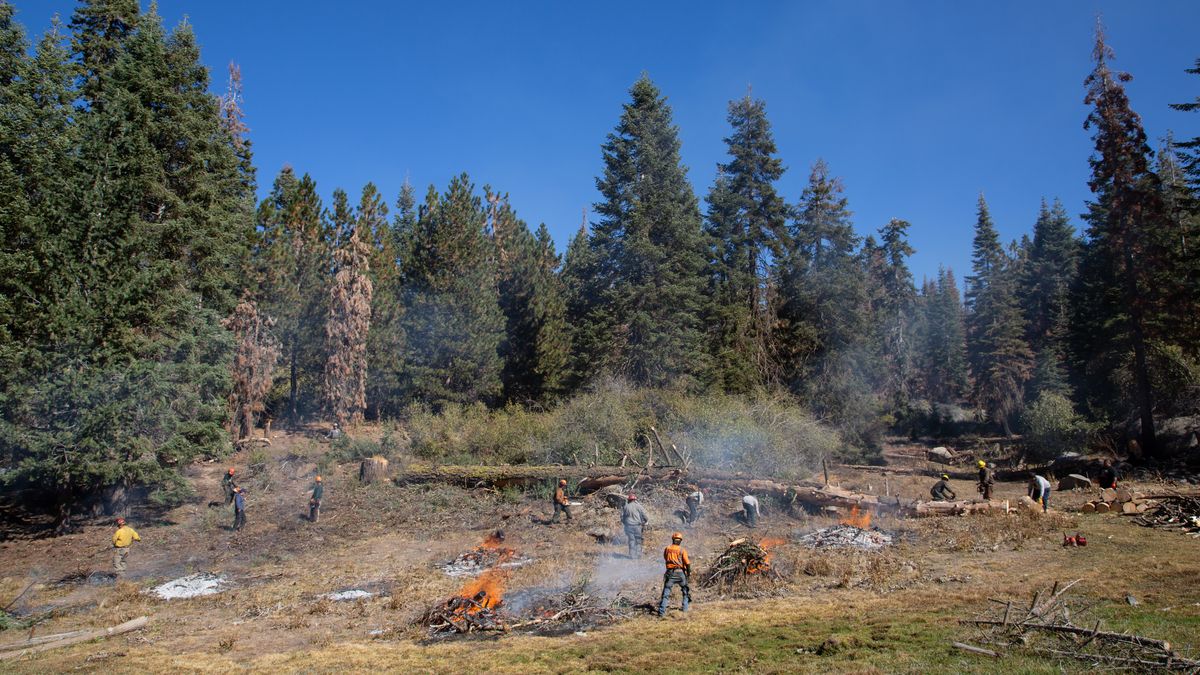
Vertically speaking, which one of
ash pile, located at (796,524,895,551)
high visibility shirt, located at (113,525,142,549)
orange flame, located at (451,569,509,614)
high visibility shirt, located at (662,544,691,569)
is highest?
high visibility shirt, located at (662,544,691,569)

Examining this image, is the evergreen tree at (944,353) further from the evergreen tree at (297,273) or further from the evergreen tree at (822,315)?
the evergreen tree at (297,273)

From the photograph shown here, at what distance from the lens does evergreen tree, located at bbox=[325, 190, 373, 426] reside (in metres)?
33.2

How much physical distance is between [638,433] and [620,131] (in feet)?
56.2

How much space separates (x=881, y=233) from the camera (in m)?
59.8

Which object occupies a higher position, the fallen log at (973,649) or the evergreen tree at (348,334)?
the evergreen tree at (348,334)

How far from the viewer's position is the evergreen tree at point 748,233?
1499 inches

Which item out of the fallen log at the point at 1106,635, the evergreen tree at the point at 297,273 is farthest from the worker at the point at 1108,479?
the evergreen tree at the point at 297,273

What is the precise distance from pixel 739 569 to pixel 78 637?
11.5 m

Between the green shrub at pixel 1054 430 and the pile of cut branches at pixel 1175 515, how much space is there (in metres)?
17.1

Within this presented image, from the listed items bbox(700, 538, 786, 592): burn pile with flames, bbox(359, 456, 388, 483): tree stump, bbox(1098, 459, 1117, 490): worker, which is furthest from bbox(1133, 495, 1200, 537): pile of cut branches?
bbox(359, 456, 388, 483): tree stump

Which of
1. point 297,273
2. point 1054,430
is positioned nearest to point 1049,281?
point 1054,430

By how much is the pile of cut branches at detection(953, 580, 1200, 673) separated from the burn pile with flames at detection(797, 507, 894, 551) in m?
5.98

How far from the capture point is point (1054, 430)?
3412cm

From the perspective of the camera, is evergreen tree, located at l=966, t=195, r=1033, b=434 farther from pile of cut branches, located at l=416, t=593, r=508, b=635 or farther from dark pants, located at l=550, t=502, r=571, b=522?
pile of cut branches, located at l=416, t=593, r=508, b=635
